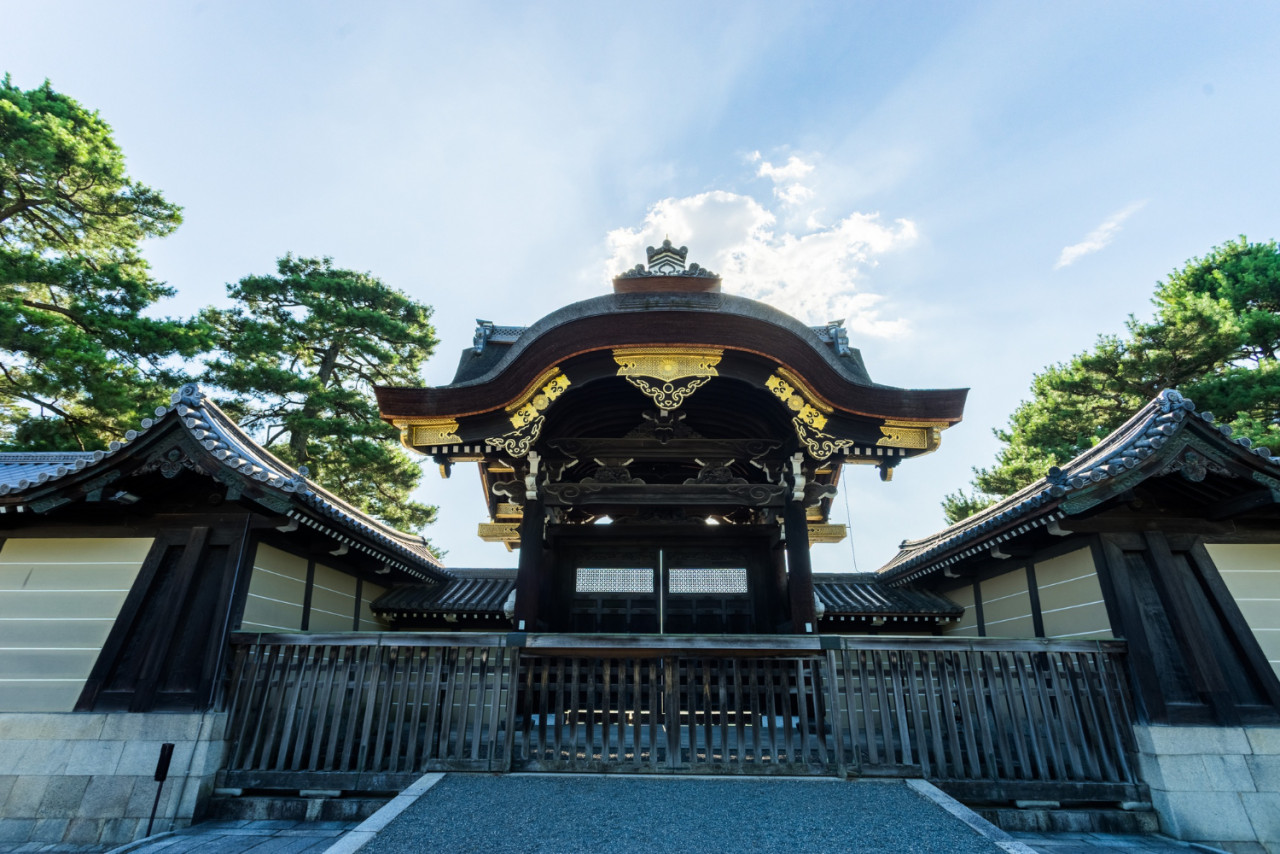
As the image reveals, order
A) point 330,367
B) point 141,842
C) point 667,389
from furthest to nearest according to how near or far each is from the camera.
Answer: point 330,367 < point 667,389 < point 141,842

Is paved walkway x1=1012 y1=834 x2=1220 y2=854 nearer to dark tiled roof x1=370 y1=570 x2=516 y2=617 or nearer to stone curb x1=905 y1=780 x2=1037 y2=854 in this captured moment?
stone curb x1=905 y1=780 x2=1037 y2=854

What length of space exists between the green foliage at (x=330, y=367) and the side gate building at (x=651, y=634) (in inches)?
444

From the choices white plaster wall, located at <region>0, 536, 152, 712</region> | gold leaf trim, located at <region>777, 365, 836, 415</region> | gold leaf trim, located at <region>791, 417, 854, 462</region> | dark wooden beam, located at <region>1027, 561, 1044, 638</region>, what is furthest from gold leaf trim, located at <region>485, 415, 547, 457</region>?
dark wooden beam, located at <region>1027, 561, 1044, 638</region>

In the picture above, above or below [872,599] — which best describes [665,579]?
above

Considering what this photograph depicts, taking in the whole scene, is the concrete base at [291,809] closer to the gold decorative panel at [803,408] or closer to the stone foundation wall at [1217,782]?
the gold decorative panel at [803,408]

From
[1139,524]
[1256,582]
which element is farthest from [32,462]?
[1256,582]

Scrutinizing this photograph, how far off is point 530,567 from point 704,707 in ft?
9.92

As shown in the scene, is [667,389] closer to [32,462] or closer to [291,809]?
[291,809]

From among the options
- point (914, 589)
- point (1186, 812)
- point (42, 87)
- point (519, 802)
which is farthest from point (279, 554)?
Result: point (42, 87)

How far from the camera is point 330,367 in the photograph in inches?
794

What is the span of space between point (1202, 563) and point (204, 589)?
37.6ft

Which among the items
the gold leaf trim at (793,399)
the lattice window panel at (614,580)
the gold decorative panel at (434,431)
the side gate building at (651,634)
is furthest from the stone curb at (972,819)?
the gold decorative panel at (434,431)

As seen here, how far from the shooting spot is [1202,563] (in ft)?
21.2

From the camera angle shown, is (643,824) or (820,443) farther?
(820,443)
